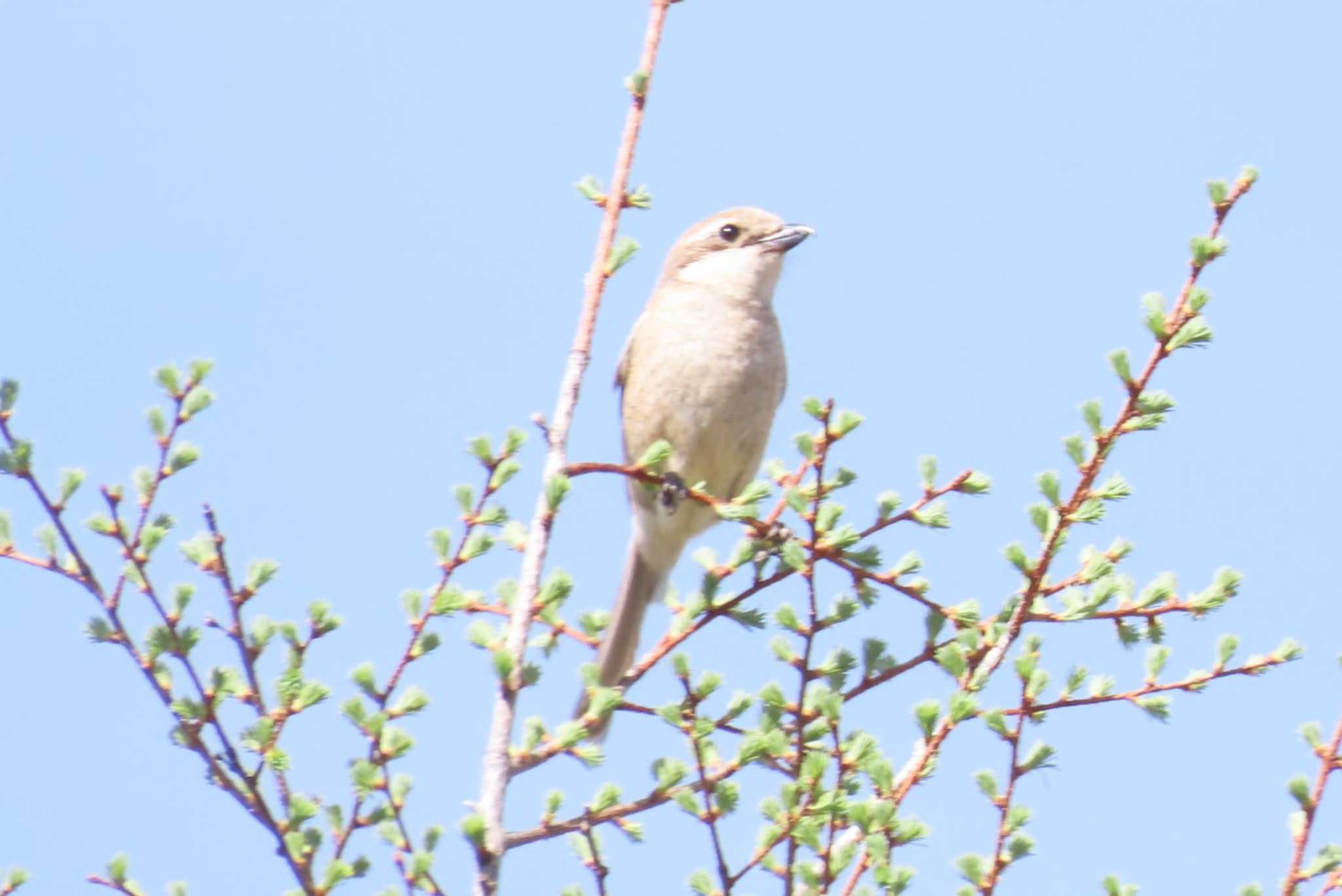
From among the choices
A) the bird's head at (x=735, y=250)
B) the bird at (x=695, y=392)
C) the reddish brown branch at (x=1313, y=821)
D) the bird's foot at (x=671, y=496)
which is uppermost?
the bird's head at (x=735, y=250)

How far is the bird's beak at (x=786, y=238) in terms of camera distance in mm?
7172

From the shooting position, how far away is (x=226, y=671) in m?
3.52

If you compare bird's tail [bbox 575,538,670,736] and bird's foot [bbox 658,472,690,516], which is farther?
bird's tail [bbox 575,538,670,736]

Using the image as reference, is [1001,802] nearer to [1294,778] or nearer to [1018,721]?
[1018,721]

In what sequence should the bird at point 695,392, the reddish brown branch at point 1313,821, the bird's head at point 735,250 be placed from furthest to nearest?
the bird's head at point 735,250 → the bird at point 695,392 → the reddish brown branch at point 1313,821

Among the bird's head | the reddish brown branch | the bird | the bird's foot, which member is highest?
the bird's head

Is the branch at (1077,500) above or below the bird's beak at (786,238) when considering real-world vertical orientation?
below

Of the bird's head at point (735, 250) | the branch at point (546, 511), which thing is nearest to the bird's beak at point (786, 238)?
the bird's head at point (735, 250)

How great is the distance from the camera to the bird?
6422 mm

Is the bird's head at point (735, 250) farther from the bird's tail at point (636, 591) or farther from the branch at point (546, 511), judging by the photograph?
the branch at point (546, 511)

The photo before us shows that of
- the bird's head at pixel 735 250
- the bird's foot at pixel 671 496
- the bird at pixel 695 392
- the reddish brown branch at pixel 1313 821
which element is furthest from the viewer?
the bird's head at pixel 735 250

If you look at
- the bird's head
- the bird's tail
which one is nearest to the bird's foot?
the bird's tail

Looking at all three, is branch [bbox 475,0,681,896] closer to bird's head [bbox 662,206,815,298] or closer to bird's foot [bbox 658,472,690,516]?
bird's foot [bbox 658,472,690,516]

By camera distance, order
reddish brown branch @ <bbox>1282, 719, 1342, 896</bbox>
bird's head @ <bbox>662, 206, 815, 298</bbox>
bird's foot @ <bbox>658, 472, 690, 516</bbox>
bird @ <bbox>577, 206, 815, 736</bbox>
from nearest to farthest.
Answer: reddish brown branch @ <bbox>1282, 719, 1342, 896</bbox> → bird's foot @ <bbox>658, 472, 690, 516</bbox> → bird @ <bbox>577, 206, 815, 736</bbox> → bird's head @ <bbox>662, 206, 815, 298</bbox>
